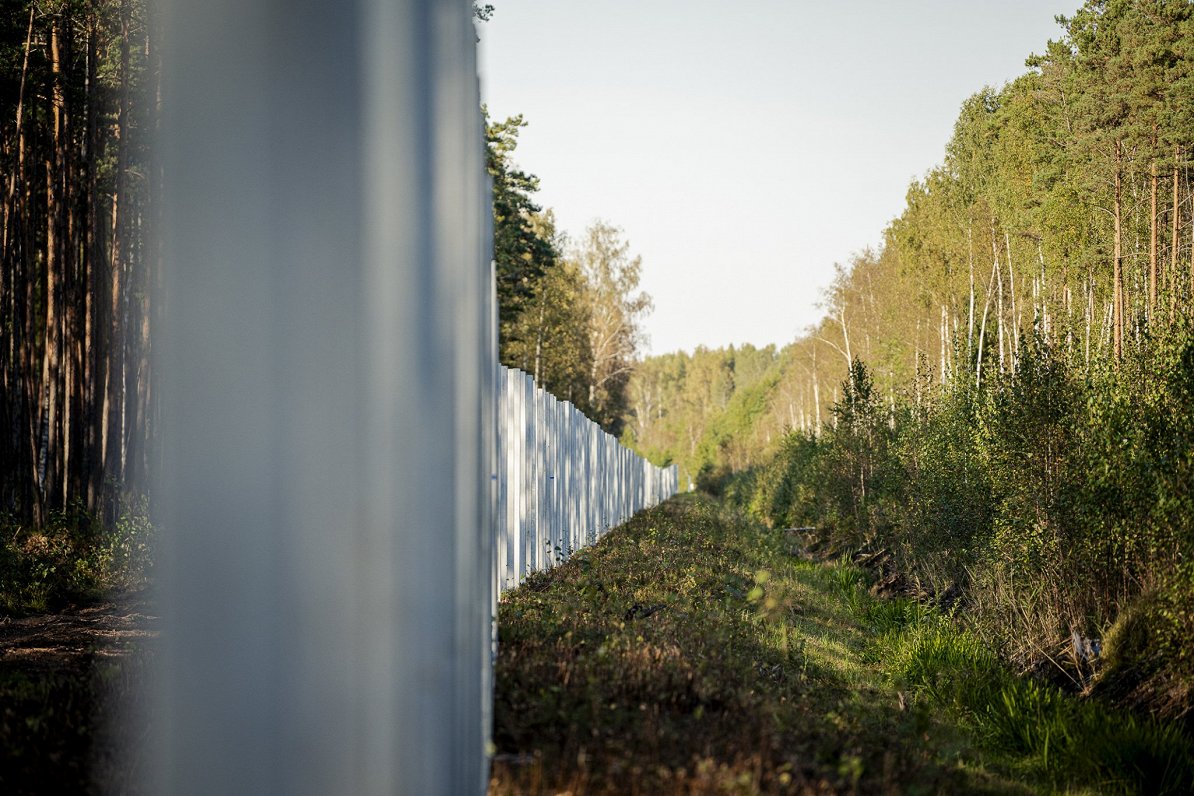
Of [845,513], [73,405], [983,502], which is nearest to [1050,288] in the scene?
[845,513]

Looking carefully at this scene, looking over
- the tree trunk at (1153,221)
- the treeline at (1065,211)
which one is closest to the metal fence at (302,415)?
the treeline at (1065,211)

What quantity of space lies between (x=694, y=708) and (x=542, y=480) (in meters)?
6.49

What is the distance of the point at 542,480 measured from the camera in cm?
1023

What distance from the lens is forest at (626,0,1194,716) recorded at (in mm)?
6973

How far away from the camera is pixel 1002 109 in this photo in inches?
1031

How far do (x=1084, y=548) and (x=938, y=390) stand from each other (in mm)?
9009

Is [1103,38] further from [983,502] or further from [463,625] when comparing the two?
[463,625]

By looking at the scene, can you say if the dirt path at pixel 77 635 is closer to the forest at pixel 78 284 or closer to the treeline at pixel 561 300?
the forest at pixel 78 284

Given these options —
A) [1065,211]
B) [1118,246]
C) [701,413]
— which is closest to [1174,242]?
[1118,246]

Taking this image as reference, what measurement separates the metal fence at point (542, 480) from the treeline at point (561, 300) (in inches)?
432

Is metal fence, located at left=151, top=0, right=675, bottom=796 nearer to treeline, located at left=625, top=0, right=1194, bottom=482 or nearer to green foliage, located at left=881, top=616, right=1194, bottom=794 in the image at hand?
green foliage, located at left=881, top=616, right=1194, bottom=794

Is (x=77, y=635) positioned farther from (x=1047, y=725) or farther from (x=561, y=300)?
(x=561, y=300)

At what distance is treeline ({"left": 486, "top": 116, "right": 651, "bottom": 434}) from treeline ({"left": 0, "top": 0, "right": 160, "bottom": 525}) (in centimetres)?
1153

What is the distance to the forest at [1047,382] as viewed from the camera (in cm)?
697
